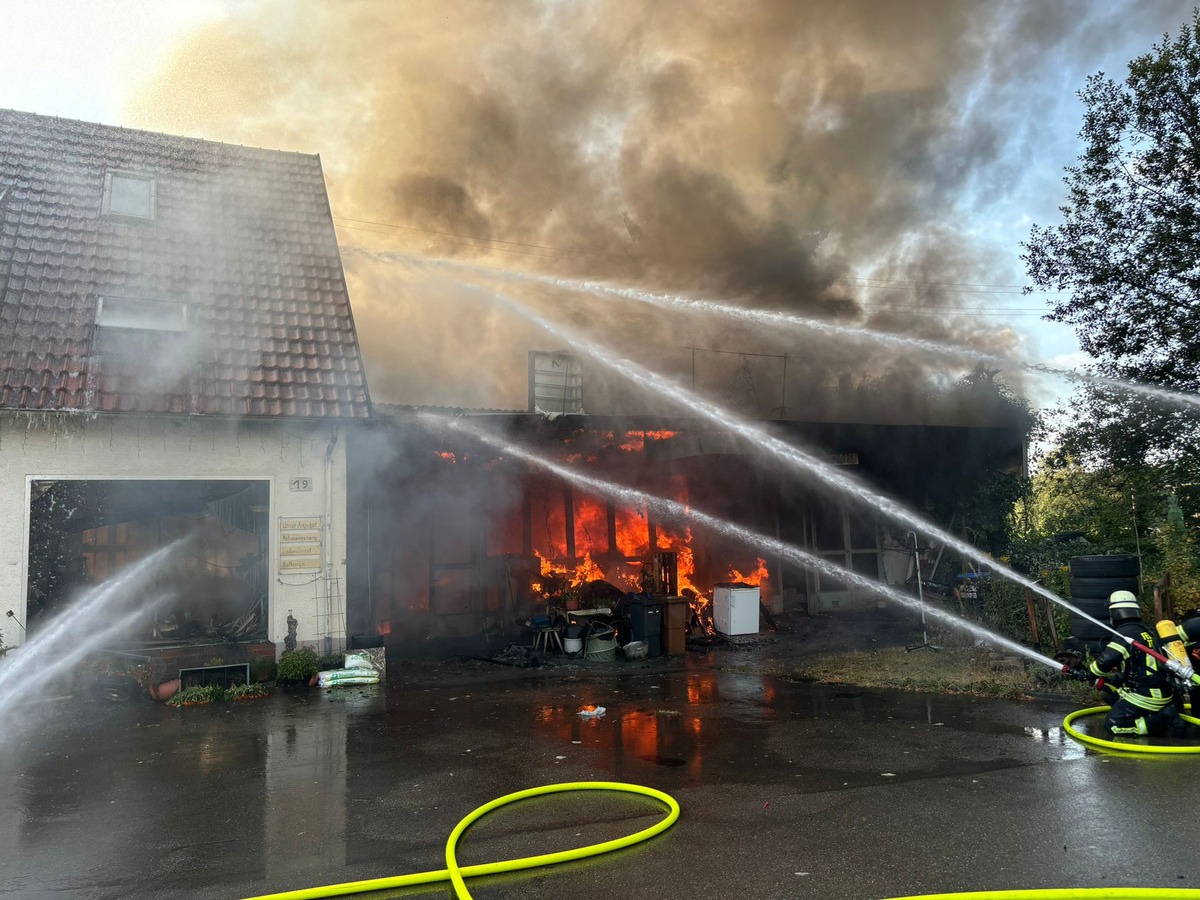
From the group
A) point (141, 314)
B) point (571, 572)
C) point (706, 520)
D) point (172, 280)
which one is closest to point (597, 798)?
point (141, 314)

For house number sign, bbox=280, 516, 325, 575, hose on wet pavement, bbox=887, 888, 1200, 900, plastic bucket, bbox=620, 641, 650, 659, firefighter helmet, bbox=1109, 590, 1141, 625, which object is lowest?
plastic bucket, bbox=620, 641, 650, 659

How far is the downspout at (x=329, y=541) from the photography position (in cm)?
1091

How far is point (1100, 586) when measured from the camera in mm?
9617

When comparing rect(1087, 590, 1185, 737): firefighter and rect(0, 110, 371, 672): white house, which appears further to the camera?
rect(0, 110, 371, 672): white house

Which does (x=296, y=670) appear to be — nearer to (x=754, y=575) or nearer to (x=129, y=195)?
(x=129, y=195)

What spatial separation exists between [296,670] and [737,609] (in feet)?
25.8

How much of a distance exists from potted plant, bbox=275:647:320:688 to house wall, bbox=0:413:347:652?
0.44m

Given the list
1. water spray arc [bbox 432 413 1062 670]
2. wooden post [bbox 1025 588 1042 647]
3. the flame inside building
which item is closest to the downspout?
the flame inside building

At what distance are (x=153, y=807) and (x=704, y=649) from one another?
31.0 feet

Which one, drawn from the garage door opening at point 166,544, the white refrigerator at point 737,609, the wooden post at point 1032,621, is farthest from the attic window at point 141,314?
the wooden post at point 1032,621

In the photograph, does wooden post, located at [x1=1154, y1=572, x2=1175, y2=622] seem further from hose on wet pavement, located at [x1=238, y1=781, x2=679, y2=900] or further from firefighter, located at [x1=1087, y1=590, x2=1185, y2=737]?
hose on wet pavement, located at [x1=238, y1=781, x2=679, y2=900]

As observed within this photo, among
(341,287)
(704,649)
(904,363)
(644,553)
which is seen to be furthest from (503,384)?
(904,363)

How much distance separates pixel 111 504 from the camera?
1120 centimetres

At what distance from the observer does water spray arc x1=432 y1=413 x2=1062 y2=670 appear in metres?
13.5
